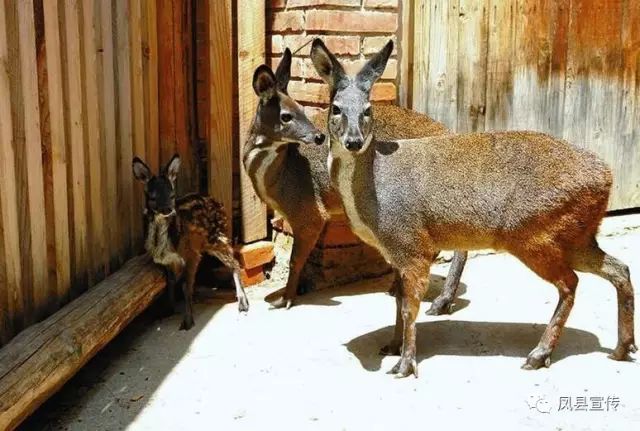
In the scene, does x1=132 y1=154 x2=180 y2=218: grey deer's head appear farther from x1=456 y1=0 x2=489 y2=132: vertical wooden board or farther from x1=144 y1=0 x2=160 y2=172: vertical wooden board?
x1=456 y1=0 x2=489 y2=132: vertical wooden board

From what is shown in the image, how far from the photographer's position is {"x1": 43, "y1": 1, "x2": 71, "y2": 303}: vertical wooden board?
477cm

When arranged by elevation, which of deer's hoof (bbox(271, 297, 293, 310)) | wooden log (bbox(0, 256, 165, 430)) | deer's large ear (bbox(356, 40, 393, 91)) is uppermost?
deer's large ear (bbox(356, 40, 393, 91))

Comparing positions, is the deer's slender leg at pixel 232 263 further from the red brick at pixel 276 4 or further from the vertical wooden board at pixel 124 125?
the red brick at pixel 276 4

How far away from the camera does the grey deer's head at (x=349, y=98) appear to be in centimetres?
501

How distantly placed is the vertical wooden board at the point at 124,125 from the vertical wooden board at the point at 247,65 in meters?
0.99

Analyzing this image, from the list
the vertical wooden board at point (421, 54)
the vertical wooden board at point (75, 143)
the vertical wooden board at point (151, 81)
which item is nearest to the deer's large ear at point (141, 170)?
the vertical wooden board at point (151, 81)

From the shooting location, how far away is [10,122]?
4340 mm

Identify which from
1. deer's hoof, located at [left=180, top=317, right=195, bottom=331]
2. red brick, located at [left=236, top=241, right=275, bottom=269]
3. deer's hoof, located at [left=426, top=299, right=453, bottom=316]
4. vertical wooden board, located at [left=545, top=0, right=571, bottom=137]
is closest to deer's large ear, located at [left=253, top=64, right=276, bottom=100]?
red brick, located at [left=236, top=241, right=275, bottom=269]

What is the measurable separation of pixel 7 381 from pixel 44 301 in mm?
910

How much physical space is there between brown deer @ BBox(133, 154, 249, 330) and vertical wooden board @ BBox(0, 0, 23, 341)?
4.96 ft

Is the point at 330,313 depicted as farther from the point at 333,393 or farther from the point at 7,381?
the point at 7,381

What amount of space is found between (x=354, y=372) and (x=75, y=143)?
2156 mm

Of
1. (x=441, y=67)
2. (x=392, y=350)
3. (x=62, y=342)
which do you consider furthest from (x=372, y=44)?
(x=62, y=342)

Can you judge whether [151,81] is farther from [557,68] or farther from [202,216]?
[557,68]
